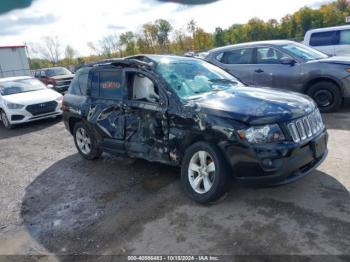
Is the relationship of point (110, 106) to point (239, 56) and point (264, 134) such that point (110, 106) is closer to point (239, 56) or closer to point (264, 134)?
point (264, 134)

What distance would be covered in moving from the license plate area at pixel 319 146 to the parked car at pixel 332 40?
28.1 ft

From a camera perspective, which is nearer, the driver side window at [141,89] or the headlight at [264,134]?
the headlight at [264,134]

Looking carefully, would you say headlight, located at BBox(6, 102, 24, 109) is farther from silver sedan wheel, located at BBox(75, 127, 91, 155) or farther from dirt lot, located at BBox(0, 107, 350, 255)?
dirt lot, located at BBox(0, 107, 350, 255)

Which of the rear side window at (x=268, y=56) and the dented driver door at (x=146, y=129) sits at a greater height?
the rear side window at (x=268, y=56)

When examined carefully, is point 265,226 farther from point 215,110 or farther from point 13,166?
point 13,166

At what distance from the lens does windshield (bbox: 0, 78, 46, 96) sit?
10430mm

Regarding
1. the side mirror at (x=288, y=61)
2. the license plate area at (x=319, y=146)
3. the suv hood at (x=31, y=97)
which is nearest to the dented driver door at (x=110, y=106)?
the license plate area at (x=319, y=146)

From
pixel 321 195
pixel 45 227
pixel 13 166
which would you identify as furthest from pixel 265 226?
pixel 13 166

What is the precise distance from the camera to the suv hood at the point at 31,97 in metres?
9.71

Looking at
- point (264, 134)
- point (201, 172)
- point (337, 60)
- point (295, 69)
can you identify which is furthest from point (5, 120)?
point (337, 60)

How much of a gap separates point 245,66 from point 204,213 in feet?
18.5

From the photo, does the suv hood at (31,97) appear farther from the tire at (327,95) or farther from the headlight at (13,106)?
the tire at (327,95)

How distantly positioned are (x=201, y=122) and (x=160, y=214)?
46.6 inches

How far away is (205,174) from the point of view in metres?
3.77
